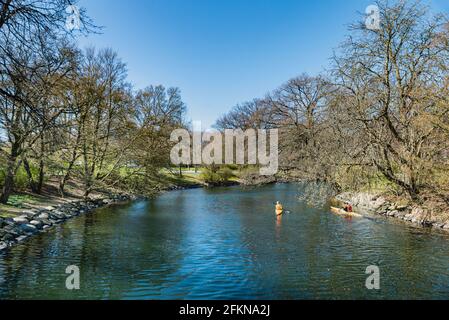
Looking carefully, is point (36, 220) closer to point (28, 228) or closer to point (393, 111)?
point (28, 228)

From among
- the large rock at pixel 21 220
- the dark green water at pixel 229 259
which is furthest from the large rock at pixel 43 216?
the large rock at pixel 21 220

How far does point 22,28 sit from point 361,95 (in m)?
15.2

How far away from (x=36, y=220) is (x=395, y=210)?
1816 centimetres

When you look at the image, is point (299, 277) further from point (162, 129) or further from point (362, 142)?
point (162, 129)

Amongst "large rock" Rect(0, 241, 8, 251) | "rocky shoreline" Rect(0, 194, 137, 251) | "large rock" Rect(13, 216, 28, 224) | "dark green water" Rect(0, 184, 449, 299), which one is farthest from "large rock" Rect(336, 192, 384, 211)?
"large rock" Rect(0, 241, 8, 251)

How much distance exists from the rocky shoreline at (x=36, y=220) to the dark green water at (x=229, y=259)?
0.61 metres

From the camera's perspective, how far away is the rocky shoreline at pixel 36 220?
13938 millimetres

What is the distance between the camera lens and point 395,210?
2083 cm

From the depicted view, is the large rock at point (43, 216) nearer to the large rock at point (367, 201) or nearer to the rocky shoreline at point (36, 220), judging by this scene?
the rocky shoreline at point (36, 220)

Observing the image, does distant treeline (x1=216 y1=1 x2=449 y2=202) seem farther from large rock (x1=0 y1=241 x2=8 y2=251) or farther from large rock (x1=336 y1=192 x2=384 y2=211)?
large rock (x1=0 y1=241 x2=8 y2=251)

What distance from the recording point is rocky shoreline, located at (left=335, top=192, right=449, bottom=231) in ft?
57.8

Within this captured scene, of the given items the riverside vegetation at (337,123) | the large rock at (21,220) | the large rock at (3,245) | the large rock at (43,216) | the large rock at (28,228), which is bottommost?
the large rock at (3,245)

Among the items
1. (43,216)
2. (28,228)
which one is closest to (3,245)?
(28,228)

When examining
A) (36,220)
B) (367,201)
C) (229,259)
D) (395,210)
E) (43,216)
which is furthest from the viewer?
(367,201)
